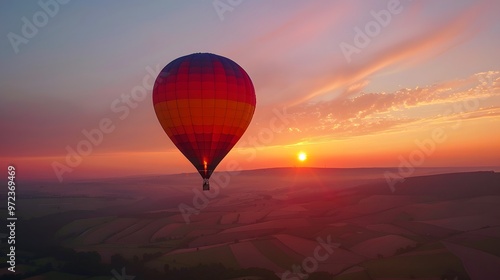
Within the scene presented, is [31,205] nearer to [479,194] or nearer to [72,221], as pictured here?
[72,221]

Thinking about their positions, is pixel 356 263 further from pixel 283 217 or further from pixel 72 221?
pixel 72 221

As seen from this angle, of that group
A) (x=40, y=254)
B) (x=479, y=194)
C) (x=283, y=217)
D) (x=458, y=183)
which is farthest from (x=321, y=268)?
(x=458, y=183)

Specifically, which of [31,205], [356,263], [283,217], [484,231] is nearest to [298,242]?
[356,263]

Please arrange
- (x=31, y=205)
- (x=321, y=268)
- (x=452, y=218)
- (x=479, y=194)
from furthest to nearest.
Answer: (x=31, y=205)
(x=479, y=194)
(x=452, y=218)
(x=321, y=268)

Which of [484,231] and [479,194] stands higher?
[479,194]

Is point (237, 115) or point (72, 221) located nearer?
point (237, 115)

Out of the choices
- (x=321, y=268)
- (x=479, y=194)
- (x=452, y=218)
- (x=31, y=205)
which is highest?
(x=31, y=205)

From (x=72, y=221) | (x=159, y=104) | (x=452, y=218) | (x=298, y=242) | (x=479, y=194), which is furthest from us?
(x=72, y=221)
